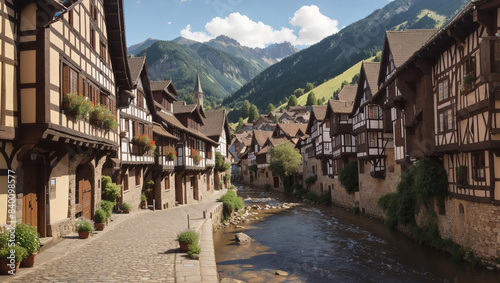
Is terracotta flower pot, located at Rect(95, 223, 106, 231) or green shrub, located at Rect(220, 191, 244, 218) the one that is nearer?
terracotta flower pot, located at Rect(95, 223, 106, 231)

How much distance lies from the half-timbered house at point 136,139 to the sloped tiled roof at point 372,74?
18774mm

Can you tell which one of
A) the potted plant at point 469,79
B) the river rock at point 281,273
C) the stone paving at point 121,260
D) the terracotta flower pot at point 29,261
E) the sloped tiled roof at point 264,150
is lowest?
the river rock at point 281,273

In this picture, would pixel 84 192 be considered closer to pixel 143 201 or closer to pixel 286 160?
pixel 143 201

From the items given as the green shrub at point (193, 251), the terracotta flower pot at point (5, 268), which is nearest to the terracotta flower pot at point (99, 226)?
the green shrub at point (193, 251)

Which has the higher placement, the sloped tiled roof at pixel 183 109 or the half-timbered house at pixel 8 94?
the sloped tiled roof at pixel 183 109

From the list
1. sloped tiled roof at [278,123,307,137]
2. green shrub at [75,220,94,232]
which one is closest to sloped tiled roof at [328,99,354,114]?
green shrub at [75,220,94,232]

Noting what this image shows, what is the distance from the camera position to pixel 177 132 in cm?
3609

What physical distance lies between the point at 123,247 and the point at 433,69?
1742 centimetres

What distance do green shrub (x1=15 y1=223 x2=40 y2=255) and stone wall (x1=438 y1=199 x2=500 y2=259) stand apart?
16.6 meters

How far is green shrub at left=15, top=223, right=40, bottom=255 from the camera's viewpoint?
11.3m

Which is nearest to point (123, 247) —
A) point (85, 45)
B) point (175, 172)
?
point (85, 45)

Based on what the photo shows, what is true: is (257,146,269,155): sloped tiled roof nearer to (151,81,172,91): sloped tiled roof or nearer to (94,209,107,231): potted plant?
(151,81,172,91): sloped tiled roof

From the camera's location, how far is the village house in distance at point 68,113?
12.3 meters

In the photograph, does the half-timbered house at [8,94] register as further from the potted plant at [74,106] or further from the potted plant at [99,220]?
the potted plant at [99,220]
